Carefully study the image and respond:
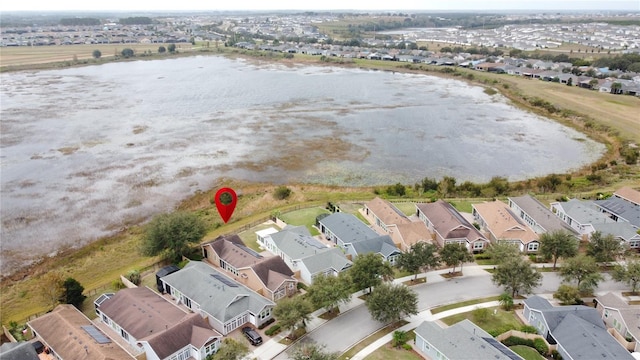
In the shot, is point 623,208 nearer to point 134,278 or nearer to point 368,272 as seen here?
point 368,272

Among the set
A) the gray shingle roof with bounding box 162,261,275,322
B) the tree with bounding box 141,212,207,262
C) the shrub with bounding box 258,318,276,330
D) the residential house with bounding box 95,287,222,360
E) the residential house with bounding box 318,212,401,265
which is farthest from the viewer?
the residential house with bounding box 318,212,401,265

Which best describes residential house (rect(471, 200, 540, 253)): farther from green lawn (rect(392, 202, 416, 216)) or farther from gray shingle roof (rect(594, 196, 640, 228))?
gray shingle roof (rect(594, 196, 640, 228))

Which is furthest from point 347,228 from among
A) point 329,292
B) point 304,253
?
point 329,292

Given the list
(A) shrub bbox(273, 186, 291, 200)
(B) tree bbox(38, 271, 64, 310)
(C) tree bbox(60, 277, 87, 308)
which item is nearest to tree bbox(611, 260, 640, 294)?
(A) shrub bbox(273, 186, 291, 200)

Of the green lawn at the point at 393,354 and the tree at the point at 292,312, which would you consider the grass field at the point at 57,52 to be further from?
the green lawn at the point at 393,354

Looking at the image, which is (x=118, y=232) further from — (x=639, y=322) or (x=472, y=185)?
(x=639, y=322)

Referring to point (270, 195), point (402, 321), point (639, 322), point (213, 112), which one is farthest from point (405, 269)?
point (213, 112)
